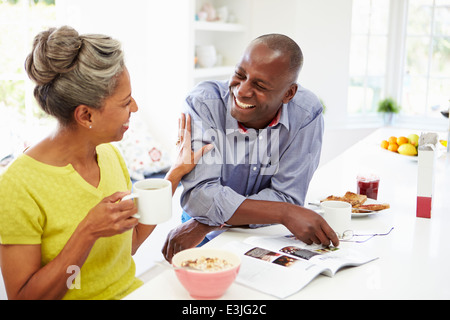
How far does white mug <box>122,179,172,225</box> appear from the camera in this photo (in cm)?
126

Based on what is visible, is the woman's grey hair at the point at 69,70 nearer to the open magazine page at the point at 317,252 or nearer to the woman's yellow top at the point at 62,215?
the woman's yellow top at the point at 62,215

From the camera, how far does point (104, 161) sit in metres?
1.58

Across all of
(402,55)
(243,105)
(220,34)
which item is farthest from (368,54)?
(243,105)

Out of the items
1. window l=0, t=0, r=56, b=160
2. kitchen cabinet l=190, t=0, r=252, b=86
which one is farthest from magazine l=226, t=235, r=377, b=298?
kitchen cabinet l=190, t=0, r=252, b=86

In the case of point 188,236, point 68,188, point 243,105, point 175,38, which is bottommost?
point 188,236

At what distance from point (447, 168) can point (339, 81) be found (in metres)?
2.42

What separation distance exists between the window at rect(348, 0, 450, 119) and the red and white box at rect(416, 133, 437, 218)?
10.8ft

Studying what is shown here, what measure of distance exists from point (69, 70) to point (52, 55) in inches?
2.1

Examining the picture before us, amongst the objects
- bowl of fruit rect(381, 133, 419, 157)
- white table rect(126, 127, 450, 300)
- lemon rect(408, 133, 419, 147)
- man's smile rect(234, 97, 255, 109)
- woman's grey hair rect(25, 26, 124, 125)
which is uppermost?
woman's grey hair rect(25, 26, 124, 125)

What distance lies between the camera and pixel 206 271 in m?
1.16

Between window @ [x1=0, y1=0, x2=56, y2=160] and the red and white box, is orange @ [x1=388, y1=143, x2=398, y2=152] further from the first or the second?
window @ [x1=0, y1=0, x2=56, y2=160]

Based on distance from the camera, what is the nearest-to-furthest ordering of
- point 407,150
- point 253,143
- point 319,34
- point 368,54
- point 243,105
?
1. point 243,105
2. point 253,143
3. point 407,150
4. point 319,34
5. point 368,54

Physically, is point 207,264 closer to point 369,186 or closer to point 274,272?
point 274,272
